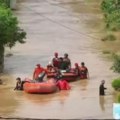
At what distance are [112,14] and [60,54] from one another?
21.6ft

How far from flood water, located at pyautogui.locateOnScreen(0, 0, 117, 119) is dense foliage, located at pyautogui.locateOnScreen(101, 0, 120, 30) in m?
0.96

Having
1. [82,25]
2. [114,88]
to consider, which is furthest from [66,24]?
[114,88]

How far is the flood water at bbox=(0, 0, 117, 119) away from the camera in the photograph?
23516 mm

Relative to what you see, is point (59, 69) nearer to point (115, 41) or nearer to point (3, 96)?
point (3, 96)

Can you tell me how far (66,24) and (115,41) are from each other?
8.27 meters

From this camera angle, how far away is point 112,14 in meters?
42.0

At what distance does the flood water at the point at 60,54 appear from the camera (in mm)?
23516

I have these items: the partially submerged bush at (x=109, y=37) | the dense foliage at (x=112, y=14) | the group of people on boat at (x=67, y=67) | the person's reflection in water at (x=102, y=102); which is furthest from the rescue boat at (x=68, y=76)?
the partially submerged bush at (x=109, y=37)

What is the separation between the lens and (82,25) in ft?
159

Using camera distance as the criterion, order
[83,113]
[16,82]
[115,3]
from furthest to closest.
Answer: [115,3], [16,82], [83,113]

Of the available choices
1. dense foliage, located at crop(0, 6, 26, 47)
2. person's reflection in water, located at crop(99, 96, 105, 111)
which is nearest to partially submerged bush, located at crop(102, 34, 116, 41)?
dense foliage, located at crop(0, 6, 26, 47)

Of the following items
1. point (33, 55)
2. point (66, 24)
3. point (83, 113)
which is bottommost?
point (83, 113)

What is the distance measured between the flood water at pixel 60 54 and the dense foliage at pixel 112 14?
0.96 metres

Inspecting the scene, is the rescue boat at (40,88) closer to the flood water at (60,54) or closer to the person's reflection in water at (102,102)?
the flood water at (60,54)
